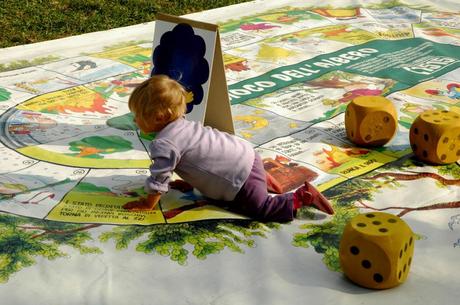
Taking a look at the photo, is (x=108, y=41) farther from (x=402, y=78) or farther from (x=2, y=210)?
(x=2, y=210)

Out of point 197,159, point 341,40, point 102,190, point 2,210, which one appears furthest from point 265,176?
point 341,40

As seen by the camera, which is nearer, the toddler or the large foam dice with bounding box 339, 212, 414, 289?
the large foam dice with bounding box 339, 212, 414, 289

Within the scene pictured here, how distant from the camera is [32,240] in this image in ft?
6.83

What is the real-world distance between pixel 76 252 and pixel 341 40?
Answer: 102 inches

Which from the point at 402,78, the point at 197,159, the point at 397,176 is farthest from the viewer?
the point at 402,78

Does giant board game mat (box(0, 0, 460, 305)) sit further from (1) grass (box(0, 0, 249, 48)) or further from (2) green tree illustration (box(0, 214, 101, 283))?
(1) grass (box(0, 0, 249, 48))

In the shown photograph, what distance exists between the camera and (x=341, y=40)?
4.18 meters

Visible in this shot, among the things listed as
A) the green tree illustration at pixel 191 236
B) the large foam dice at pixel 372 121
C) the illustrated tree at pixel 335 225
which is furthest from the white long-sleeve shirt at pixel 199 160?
the large foam dice at pixel 372 121

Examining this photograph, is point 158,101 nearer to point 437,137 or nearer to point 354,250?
point 354,250

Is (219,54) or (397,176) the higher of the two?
(219,54)

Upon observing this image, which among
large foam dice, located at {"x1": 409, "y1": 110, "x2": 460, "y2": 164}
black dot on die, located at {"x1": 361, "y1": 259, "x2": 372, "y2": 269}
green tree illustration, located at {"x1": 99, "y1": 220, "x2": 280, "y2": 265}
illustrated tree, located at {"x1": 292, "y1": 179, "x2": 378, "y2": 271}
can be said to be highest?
large foam dice, located at {"x1": 409, "y1": 110, "x2": 460, "y2": 164}

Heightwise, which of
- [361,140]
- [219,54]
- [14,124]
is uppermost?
[219,54]

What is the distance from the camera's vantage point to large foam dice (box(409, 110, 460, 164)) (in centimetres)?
260

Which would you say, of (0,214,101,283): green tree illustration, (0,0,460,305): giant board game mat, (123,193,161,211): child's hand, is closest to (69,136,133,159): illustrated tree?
(0,0,460,305): giant board game mat
